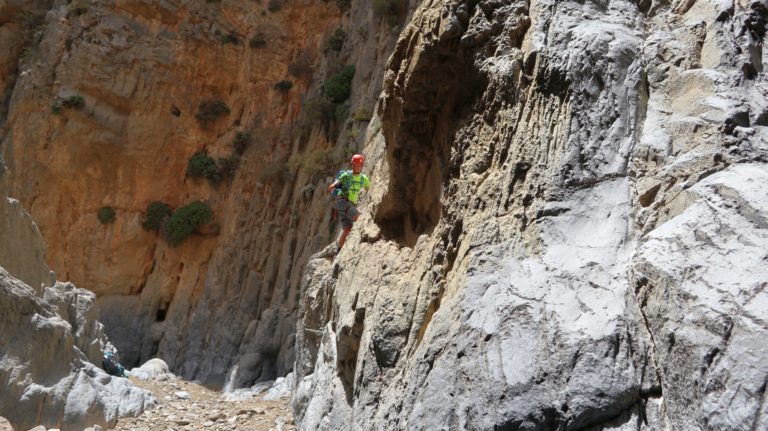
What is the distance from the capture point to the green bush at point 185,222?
21.0 meters

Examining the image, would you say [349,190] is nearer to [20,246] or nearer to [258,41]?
[20,246]

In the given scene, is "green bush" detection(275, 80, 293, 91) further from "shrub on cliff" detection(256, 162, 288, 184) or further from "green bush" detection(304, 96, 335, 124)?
"shrub on cliff" detection(256, 162, 288, 184)

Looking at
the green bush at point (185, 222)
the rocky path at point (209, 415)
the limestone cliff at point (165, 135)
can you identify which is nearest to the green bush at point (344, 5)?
the limestone cliff at point (165, 135)

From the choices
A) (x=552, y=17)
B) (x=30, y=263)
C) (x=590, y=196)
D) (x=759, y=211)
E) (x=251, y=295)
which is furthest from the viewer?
(x=251, y=295)

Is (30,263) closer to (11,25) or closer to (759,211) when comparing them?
(759,211)

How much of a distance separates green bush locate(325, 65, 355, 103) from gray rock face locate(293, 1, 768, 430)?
12.0 meters

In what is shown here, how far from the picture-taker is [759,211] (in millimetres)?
3299

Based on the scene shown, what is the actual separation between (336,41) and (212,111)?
5166 mm

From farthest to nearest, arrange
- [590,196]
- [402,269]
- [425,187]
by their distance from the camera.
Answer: [425,187] → [402,269] → [590,196]

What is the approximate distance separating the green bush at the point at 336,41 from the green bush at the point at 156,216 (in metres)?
7.11

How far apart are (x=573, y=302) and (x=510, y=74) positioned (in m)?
2.17

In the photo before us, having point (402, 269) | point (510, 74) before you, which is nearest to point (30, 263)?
point (402, 269)

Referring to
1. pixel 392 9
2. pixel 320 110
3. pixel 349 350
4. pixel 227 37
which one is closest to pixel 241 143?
pixel 320 110

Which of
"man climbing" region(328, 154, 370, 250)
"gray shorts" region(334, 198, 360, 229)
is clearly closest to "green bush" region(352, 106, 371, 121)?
"man climbing" region(328, 154, 370, 250)
